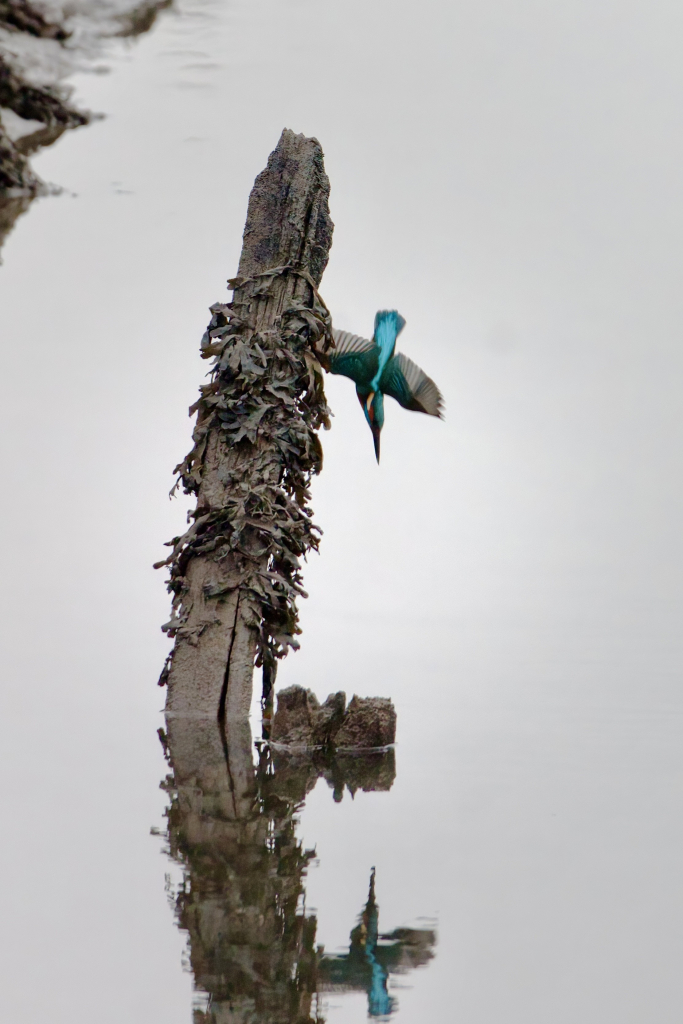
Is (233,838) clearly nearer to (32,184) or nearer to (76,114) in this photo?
(32,184)

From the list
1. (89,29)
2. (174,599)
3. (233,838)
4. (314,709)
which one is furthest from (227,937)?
(89,29)

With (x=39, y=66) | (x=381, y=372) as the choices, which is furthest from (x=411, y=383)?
(x=39, y=66)

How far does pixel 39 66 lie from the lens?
15.8 ft

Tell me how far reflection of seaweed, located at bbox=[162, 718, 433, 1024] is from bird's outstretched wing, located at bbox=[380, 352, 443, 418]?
0.70 metres

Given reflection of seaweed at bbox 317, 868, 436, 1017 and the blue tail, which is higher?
the blue tail

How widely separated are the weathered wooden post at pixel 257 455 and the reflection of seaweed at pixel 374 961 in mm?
771

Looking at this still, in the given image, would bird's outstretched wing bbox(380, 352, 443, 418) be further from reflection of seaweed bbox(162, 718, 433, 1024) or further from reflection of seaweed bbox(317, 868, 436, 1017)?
reflection of seaweed bbox(317, 868, 436, 1017)

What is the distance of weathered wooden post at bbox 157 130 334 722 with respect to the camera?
1.67m

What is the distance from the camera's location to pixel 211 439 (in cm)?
179

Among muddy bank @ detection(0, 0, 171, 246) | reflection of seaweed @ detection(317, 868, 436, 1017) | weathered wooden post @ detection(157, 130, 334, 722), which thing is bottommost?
reflection of seaweed @ detection(317, 868, 436, 1017)

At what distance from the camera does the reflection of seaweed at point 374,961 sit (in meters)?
0.80

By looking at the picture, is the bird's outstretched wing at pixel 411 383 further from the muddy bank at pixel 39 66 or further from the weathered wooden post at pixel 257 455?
the muddy bank at pixel 39 66

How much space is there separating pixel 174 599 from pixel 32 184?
9.79ft

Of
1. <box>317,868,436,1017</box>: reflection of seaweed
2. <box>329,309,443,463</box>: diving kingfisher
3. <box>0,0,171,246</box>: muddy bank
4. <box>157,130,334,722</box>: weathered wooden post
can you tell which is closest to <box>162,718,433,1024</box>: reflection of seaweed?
<box>317,868,436,1017</box>: reflection of seaweed
